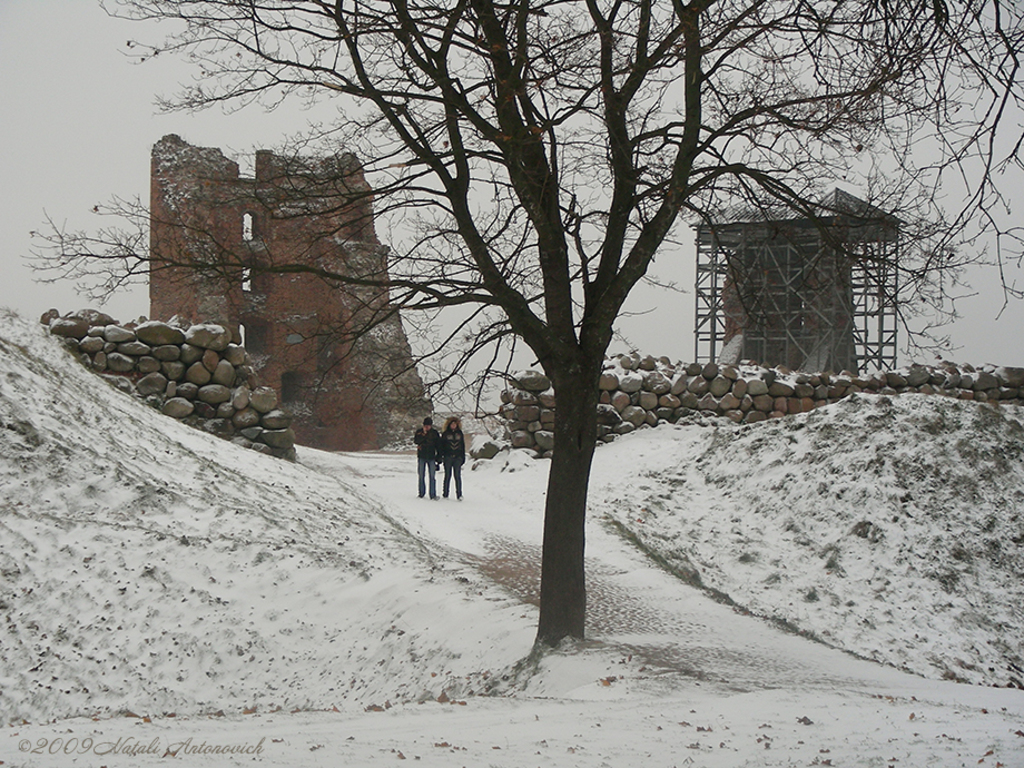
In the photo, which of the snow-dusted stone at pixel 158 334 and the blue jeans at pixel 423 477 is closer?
the blue jeans at pixel 423 477

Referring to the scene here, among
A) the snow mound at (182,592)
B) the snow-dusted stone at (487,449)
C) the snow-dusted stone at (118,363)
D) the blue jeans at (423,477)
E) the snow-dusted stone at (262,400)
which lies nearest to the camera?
the snow mound at (182,592)

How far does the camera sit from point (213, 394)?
13531 millimetres

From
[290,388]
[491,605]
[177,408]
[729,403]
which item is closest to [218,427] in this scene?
[177,408]

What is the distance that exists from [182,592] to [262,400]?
7.79 meters

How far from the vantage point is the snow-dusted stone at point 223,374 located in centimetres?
1369

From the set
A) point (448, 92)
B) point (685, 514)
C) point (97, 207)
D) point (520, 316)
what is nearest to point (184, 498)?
point (97, 207)

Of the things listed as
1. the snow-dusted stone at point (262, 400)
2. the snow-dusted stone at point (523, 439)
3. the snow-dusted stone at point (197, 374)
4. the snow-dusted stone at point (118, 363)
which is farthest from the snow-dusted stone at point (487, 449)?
the snow-dusted stone at point (118, 363)

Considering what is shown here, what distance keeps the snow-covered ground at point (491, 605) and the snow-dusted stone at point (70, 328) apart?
3.15ft

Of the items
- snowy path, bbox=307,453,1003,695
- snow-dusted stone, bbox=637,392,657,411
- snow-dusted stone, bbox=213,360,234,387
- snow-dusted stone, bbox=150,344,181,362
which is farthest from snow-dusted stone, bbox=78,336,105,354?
snow-dusted stone, bbox=637,392,657,411

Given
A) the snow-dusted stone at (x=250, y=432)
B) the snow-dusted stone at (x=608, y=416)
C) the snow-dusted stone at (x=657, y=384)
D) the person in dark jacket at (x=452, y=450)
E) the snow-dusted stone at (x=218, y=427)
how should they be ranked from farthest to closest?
the snow-dusted stone at (x=657, y=384) → the snow-dusted stone at (x=608, y=416) → the snow-dusted stone at (x=250, y=432) → the snow-dusted stone at (x=218, y=427) → the person in dark jacket at (x=452, y=450)

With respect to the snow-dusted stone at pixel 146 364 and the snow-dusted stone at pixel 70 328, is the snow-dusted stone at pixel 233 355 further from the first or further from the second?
the snow-dusted stone at pixel 70 328

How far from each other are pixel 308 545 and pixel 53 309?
8454 millimetres

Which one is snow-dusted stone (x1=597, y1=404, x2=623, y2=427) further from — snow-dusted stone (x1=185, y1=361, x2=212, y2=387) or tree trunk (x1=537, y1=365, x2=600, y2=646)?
tree trunk (x1=537, y1=365, x2=600, y2=646)

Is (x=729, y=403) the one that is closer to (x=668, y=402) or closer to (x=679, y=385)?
(x=679, y=385)
